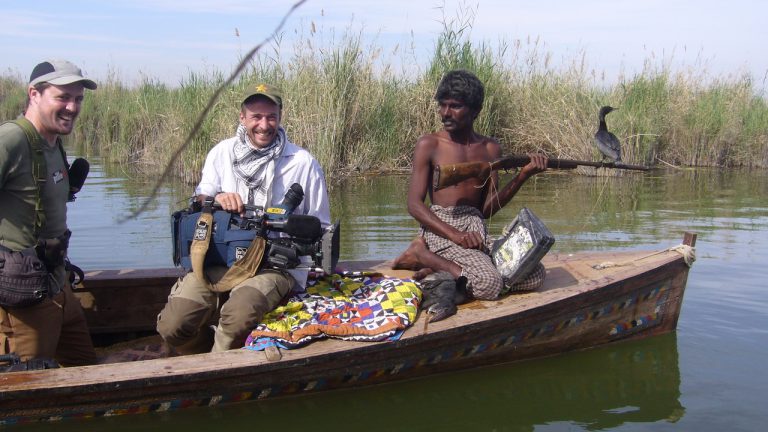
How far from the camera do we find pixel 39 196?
339cm

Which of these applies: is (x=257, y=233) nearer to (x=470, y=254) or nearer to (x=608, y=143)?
(x=470, y=254)

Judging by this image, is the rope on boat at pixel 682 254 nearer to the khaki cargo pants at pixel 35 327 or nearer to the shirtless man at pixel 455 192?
the shirtless man at pixel 455 192

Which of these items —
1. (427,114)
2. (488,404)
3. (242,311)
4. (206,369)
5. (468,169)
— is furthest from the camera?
(427,114)

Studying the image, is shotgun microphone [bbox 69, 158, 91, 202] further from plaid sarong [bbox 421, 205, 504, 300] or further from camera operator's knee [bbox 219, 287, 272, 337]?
plaid sarong [bbox 421, 205, 504, 300]

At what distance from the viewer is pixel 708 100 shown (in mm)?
13664

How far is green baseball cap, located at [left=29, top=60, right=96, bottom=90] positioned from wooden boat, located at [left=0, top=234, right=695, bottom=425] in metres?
1.24

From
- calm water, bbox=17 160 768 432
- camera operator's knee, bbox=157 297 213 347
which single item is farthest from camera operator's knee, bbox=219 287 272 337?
calm water, bbox=17 160 768 432

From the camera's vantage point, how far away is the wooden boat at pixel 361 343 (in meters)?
3.30

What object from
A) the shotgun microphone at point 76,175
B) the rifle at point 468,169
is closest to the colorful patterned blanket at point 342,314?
the rifle at point 468,169

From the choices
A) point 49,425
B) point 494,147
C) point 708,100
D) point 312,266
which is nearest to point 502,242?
point 494,147

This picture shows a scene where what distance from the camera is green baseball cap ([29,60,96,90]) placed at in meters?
3.42

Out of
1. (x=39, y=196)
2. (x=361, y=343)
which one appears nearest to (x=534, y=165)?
(x=361, y=343)

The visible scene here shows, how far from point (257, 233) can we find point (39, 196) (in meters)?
0.96

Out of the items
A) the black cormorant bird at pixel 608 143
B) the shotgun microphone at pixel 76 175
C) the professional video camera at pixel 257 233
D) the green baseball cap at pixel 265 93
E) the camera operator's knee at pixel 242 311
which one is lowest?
the camera operator's knee at pixel 242 311
